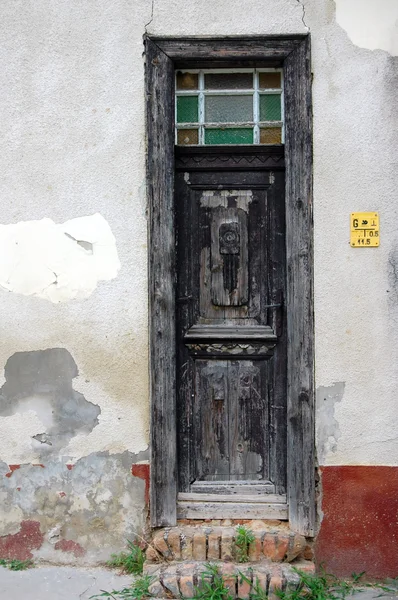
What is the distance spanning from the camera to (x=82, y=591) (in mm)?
3213

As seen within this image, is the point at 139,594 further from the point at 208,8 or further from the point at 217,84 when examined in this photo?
the point at 208,8

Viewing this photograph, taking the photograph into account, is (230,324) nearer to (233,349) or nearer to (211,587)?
(233,349)

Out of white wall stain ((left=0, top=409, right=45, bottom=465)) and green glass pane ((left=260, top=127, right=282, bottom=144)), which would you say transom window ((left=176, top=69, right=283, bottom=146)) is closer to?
green glass pane ((left=260, top=127, right=282, bottom=144))

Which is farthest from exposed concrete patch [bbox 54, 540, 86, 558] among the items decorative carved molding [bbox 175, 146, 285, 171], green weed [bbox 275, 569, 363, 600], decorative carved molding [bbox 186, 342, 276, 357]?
decorative carved molding [bbox 175, 146, 285, 171]

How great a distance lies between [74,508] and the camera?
3.50m

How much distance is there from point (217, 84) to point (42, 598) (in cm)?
323

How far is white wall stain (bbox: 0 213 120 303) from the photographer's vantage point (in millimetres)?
3498

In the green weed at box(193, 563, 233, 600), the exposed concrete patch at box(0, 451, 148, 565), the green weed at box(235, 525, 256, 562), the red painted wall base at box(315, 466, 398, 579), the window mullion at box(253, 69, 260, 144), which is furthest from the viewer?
the window mullion at box(253, 69, 260, 144)

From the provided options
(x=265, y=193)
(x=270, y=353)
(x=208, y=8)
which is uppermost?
(x=208, y=8)

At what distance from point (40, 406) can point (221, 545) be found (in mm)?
1382

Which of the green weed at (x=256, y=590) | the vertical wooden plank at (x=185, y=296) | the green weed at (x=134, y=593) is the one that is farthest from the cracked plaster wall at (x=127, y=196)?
the green weed at (x=256, y=590)

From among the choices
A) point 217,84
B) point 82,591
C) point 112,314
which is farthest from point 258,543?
point 217,84

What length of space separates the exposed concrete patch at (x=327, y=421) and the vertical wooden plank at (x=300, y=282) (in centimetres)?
5

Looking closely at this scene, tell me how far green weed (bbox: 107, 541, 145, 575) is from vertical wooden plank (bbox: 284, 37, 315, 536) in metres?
0.94
